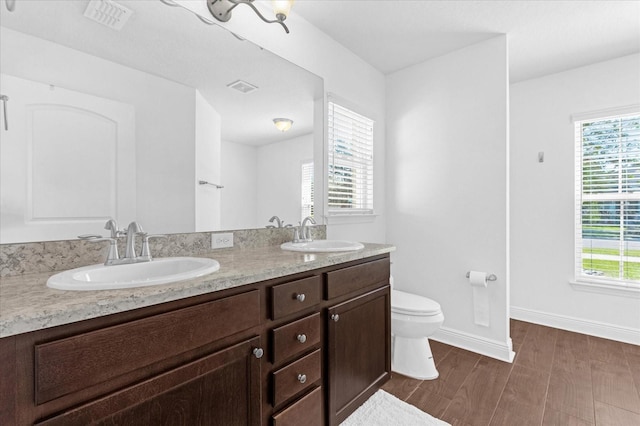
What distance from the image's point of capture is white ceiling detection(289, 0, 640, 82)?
2.05 metres

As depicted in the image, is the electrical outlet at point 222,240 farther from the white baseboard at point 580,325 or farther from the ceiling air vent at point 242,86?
the white baseboard at point 580,325

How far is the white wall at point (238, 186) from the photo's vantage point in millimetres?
1725

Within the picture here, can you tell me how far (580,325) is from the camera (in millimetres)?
2850

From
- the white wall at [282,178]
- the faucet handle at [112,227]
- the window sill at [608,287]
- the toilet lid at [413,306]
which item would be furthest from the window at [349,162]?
the window sill at [608,287]

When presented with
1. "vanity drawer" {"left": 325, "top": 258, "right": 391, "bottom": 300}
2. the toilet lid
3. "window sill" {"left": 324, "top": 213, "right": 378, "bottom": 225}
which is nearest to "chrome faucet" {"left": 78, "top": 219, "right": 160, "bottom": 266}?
"vanity drawer" {"left": 325, "top": 258, "right": 391, "bottom": 300}

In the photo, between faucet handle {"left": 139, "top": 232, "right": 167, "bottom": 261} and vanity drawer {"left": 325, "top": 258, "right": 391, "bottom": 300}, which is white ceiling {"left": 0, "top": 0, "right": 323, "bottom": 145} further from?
vanity drawer {"left": 325, "top": 258, "right": 391, "bottom": 300}

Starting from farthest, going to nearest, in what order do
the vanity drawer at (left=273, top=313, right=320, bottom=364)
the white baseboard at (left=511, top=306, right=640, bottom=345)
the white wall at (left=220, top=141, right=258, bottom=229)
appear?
the white baseboard at (left=511, top=306, right=640, bottom=345)
the white wall at (left=220, top=141, right=258, bottom=229)
the vanity drawer at (left=273, top=313, right=320, bottom=364)

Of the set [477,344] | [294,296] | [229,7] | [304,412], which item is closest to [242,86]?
[229,7]

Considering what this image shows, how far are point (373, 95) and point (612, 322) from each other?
2935 mm

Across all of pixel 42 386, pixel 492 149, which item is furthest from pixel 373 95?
pixel 42 386

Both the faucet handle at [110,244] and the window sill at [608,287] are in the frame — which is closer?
the faucet handle at [110,244]

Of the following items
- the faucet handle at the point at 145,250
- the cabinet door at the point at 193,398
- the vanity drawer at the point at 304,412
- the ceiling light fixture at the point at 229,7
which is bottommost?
the vanity drawer at the point at 304,412

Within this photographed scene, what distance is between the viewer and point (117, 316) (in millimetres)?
783

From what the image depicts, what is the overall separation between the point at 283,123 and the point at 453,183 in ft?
5.05
